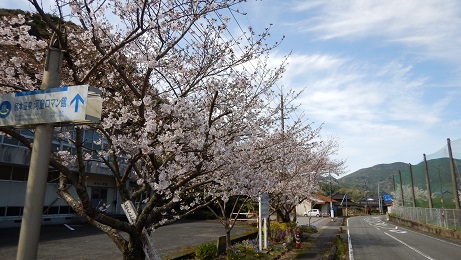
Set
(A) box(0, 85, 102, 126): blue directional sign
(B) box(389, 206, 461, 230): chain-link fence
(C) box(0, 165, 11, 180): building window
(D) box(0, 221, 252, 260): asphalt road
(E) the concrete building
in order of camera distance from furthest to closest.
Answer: (B) box(389, 206, 461, 230): chain-link fence → (C) box(0, 165, 11, 180): building window → (E) the concrete building → (D) box(0, 221, 252, 260): asphalt road → (A) box(0, 85, 102, 126): blue directional sign

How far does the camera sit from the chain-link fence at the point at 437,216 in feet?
75.1

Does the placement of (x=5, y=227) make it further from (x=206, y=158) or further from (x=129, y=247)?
(x=206, y=158)

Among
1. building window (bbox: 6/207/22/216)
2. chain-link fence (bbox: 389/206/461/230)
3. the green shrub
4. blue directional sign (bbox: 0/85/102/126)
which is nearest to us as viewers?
blue directional sign (bbox: 0/85/102/126)

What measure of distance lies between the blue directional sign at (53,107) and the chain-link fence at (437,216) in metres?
25.6

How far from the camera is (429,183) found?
29.1 m

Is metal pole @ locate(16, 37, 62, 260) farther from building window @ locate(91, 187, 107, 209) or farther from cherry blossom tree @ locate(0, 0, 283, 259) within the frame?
building window @ locate(91, 187, 107, 209)

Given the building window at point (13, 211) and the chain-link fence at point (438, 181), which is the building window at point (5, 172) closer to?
the building window at point (13, 211)

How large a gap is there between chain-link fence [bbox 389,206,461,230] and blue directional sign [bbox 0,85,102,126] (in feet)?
83.9

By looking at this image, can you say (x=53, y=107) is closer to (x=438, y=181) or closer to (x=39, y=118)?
(x=39, y=118)

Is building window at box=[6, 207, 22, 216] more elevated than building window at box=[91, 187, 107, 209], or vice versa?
building window at box=[91, 187, 107, 209]

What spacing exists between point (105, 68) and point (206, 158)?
7.71ft

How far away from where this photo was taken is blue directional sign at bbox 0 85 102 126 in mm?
3750

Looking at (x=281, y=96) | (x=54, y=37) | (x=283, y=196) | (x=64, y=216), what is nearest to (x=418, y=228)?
(x=283, y=196)

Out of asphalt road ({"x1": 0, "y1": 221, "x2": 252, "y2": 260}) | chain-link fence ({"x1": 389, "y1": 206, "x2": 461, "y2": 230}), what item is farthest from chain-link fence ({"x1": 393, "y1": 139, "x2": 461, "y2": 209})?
asphalt road ({"x1": 0, "y1": 221, "x2": 252, "y2": 260})
